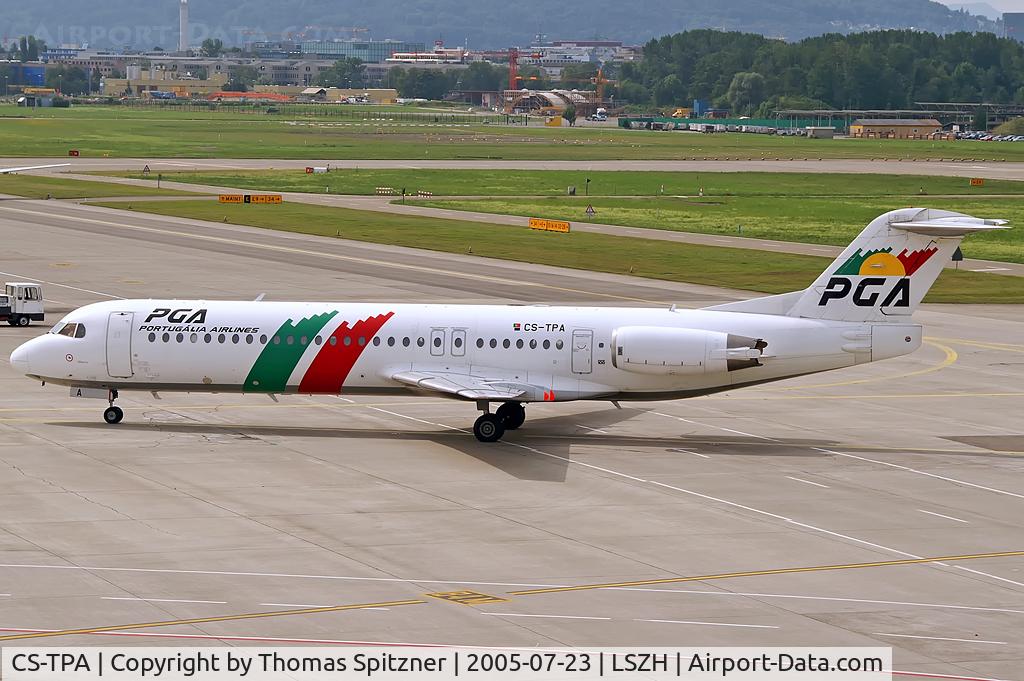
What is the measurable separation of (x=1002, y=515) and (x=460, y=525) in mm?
12594

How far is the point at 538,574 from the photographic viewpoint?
29188 mm

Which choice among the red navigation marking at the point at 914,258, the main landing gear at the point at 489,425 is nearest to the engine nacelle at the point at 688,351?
the main landing gear at the point at 489,425

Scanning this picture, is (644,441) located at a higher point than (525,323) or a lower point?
lower

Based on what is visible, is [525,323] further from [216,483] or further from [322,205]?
[322,205]

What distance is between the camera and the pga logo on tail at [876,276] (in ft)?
136

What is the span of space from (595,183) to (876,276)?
10937 centimetres

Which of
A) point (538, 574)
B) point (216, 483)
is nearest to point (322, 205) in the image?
point (216, 483)

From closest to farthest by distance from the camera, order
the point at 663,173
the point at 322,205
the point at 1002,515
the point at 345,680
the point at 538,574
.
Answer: the point at 345,680 < the point at 538,574 < the point at 1002,515 < the point at 322,205 < the point at 663,173

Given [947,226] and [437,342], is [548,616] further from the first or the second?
[947,226]

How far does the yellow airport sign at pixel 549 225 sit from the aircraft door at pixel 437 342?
63.9m

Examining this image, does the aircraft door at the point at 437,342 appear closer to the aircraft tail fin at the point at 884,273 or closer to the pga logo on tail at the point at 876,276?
the aircraft tail fin at the point at 884,273

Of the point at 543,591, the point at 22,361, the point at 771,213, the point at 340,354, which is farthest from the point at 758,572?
the point at 771,213

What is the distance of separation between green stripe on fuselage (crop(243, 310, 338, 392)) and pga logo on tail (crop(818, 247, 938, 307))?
46.3 feet

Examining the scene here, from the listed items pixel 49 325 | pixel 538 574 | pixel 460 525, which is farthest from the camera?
pixel 49 325
